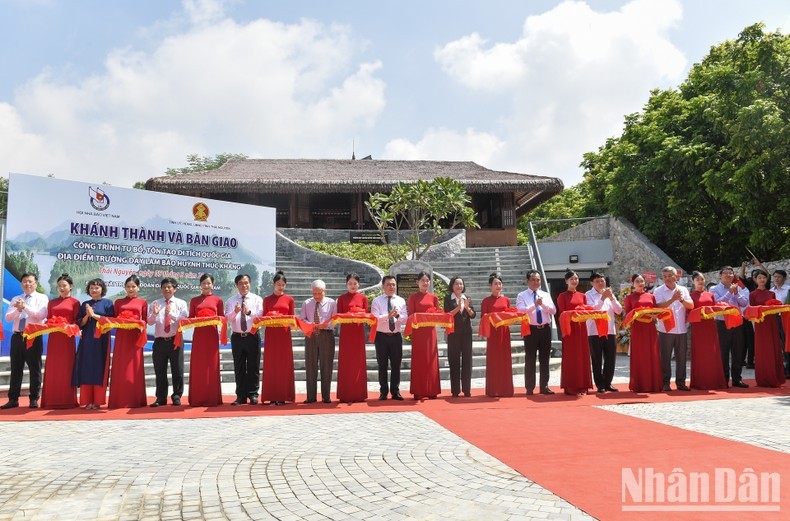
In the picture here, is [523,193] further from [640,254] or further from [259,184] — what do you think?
[259,184]

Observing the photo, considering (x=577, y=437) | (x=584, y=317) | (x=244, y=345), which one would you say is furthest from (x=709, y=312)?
(x=244, y=345)

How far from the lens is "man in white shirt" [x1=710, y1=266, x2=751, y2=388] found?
8859mm

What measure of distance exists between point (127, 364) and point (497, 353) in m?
4.80

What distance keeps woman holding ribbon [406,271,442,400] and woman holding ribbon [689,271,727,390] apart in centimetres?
373

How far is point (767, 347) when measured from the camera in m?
8.74

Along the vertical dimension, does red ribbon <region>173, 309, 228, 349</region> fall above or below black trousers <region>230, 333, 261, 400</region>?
above

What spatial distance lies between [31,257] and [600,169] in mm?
22247

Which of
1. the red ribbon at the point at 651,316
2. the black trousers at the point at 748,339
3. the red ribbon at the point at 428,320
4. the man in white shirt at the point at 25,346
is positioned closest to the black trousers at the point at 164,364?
the man in white shirt at the point at 25,346

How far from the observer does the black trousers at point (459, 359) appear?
8211 millimetres

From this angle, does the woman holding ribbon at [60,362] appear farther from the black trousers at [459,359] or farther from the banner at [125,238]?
the black trousers at [459,359]

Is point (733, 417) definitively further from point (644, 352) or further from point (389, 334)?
point (389, 334)

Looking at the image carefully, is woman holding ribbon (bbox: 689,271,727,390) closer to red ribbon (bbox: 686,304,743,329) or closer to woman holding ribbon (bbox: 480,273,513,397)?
red ribbon (bbox: 686,304,743,329)

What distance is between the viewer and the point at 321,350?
312 inches

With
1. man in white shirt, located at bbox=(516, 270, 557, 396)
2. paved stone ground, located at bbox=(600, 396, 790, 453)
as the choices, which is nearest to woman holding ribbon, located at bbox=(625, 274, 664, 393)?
paved stone ground, located at bbox=(600, 396, 790, 453)
